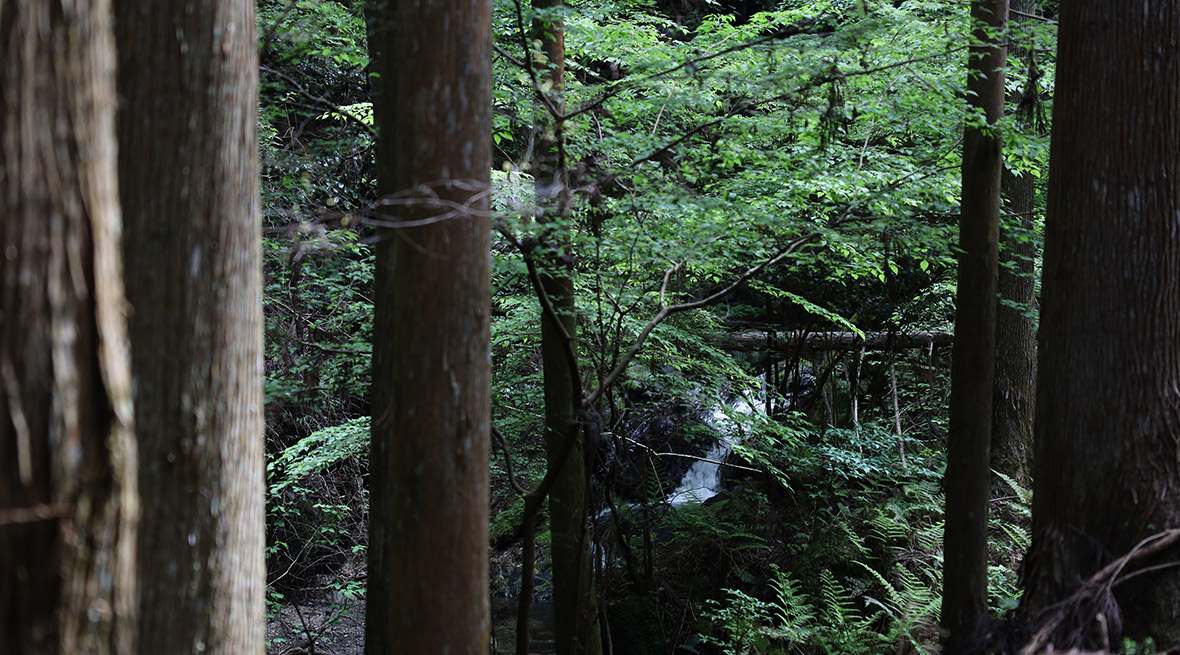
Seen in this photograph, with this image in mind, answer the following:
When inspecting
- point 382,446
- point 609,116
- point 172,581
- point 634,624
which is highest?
point 609,116

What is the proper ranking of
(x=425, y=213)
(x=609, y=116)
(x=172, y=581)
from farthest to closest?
(x=609, y=116) → (x=425, y=213) → (x=172, y=581)

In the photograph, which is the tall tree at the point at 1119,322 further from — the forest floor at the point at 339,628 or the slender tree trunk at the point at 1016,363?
the forest floor at the point at 339,628

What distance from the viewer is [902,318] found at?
1060cm

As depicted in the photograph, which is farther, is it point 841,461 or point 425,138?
point 841,461

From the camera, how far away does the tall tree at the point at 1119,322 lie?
165 inches

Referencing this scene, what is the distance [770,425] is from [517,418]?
8.18 ft

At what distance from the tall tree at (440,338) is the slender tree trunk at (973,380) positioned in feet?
11.1

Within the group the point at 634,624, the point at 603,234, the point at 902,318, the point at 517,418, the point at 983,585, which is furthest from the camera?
the point at 902,318

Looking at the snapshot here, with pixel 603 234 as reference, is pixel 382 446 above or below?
below

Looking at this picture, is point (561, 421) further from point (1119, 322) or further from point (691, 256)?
point (1119, 322)

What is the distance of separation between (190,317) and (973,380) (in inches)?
185

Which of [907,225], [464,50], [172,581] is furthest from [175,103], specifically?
[907,225]

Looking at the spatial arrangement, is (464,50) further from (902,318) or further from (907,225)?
(902,318)

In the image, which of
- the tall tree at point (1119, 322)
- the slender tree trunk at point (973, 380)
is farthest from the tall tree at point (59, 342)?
the slender tree trunk at point (973, 380)
